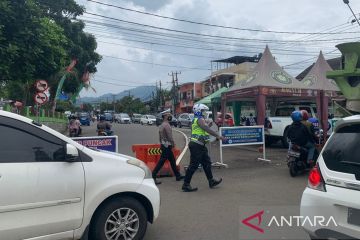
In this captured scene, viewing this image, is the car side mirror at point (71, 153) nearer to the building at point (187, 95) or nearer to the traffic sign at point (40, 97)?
the traffic sign at point (40, 97)

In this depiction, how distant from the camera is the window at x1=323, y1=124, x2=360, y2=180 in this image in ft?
12.0

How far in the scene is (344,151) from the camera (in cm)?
381

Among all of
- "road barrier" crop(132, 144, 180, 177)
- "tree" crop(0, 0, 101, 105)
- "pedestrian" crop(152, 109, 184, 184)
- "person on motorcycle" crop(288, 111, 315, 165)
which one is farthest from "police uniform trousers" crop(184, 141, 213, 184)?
"tree" crop(0, 0, 101, 105)

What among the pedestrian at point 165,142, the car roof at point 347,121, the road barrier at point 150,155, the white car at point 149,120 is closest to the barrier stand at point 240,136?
the road barrier at point 150,155

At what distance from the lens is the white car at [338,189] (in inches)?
138

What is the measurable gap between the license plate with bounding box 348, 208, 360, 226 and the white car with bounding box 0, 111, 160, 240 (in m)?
2.27

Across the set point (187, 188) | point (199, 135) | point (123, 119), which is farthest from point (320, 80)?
point (123, 119)

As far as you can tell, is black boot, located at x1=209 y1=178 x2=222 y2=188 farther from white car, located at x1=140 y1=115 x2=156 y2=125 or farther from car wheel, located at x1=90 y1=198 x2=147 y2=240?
white car, located at x1=140 y1=115 x2=156 y2=125

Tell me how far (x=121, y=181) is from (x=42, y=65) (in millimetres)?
10007

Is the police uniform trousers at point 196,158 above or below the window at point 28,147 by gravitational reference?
below

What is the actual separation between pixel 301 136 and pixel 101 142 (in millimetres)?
4794

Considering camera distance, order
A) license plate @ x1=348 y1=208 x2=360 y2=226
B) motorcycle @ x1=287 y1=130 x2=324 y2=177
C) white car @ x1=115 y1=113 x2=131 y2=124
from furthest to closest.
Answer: white car @ x1=115 y1=113 x2=131 y2=124 → motorcycle @ x1=287 y1=130 x2=324 y2=177 → license plate @ x1=348 y1=208 x2=360 y2=226

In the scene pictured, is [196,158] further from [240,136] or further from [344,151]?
[344,151]

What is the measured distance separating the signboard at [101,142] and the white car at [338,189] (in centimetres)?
552
